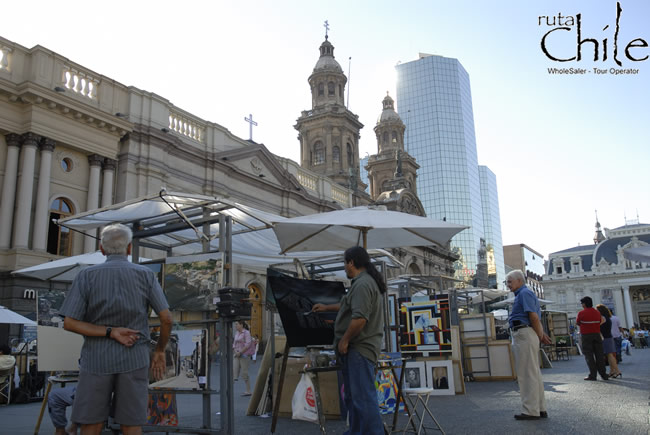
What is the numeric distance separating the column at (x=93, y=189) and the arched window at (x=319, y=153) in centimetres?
2419

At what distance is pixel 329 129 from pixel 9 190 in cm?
2779

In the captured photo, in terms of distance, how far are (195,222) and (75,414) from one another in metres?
3.26

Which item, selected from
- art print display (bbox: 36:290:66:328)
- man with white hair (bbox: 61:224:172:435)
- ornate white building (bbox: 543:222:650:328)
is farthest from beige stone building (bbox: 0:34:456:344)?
ornate white building (bbox: 543:222:650:328)

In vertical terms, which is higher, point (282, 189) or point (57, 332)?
point (282, 189)

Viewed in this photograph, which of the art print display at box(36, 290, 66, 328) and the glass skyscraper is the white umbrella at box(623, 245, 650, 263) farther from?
the glass skyscraper

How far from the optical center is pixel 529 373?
6.35m

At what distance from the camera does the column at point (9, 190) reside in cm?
1579

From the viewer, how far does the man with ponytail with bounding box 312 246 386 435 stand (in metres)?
4.41

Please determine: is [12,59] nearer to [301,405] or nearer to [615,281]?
[301,405]

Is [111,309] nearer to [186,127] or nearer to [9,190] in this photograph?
[9,190]

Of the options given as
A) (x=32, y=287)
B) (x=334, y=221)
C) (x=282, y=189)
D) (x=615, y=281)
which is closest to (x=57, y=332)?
(x=334, y=221)

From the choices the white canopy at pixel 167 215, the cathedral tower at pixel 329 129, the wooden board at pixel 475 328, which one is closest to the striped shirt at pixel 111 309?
the white canopy at pixel 167 215

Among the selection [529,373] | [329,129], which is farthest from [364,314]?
[329,129]

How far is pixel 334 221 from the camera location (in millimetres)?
6398
